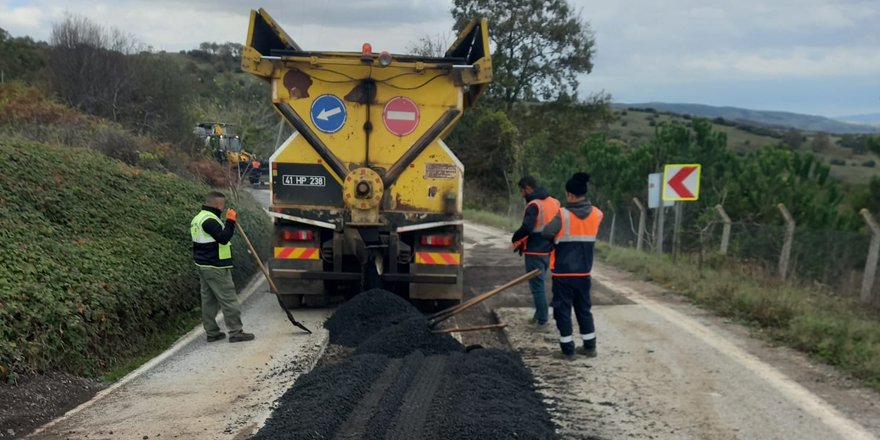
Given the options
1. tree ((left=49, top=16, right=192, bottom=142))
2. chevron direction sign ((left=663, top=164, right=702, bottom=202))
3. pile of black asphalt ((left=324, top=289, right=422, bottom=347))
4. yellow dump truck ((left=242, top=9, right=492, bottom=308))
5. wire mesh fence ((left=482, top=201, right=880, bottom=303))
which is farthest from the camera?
tree ((left=49, top=16, right=192, bottom=142))

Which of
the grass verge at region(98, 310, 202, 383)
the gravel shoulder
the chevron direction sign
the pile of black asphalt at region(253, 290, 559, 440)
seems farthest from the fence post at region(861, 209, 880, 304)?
the grass verge at region(98, 310, 202, 383)

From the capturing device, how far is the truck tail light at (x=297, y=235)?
8.98 metres

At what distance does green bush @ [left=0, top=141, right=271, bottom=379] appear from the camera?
19.6 feet

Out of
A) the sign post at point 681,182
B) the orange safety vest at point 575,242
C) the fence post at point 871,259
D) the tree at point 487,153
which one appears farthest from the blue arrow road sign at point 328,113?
the tree at point 487,153

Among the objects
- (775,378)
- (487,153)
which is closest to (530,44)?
(487,153)

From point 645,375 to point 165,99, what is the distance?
18545 mm

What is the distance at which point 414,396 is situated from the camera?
5172 millimetres

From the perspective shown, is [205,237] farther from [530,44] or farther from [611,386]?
[530,44]

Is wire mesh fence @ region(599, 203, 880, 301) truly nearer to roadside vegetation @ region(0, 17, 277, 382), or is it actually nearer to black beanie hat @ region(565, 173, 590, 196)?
black beanie hat @ region(565, 173, 590, 196)

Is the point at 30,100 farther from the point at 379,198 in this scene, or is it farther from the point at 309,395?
the point at 309,395

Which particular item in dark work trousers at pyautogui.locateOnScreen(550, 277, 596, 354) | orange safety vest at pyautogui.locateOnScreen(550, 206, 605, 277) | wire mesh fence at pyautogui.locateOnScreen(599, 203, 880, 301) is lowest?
wire mesh fence at pyautogui.locateOnScreen(599, 203, 880, 301)

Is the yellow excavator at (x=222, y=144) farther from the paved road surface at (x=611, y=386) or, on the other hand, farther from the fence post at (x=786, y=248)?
the fence post at (x=786, y=248)

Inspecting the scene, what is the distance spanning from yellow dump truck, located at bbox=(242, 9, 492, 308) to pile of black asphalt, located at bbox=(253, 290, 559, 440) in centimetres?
200

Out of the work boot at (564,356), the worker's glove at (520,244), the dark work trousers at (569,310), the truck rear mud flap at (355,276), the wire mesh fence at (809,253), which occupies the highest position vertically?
the worker's glove at (520,244)
